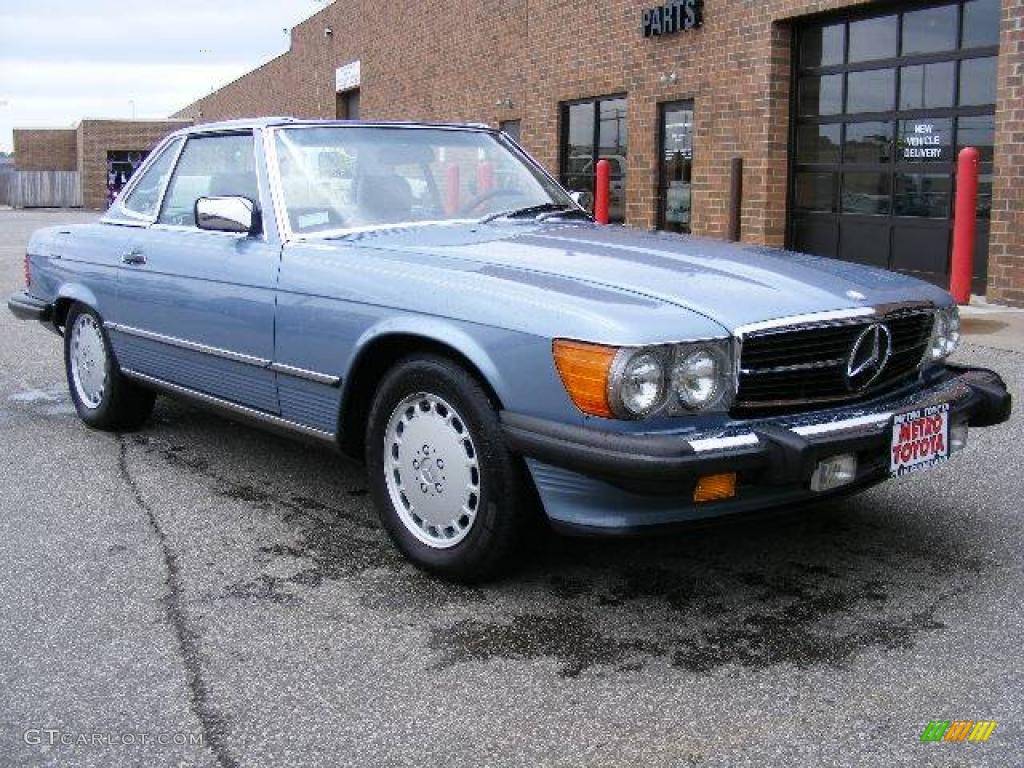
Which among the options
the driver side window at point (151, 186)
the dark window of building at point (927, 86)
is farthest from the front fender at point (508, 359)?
the dark window of building at point (927, 86)

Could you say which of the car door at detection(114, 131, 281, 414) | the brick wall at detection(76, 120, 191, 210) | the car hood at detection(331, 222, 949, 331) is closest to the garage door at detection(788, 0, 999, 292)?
the car hood at detection(331, 222, 949, 331)

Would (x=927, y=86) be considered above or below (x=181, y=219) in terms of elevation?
above

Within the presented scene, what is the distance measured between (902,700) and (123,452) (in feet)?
13.0

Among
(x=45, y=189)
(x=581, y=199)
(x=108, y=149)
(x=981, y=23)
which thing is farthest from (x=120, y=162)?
(x=581, y=199)

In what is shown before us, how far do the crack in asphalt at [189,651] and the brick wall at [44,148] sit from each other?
2323 inches

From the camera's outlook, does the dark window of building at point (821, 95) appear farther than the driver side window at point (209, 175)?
Yes

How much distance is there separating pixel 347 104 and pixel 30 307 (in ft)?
81.2

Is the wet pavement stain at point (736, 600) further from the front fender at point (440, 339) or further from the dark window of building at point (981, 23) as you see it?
the dark window of building at point (981, 23)

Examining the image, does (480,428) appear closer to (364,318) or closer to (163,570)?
(364,318)

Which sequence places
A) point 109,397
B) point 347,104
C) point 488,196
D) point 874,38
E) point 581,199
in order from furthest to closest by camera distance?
point 347,104 → point 874,38 → point 109,397 → point 581,199 → point 488,196

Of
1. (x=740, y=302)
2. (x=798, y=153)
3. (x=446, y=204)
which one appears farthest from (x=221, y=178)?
(x=798, y=153)

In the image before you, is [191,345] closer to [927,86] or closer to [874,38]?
[927,86]

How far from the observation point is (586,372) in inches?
128

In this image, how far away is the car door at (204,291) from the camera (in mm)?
4496
